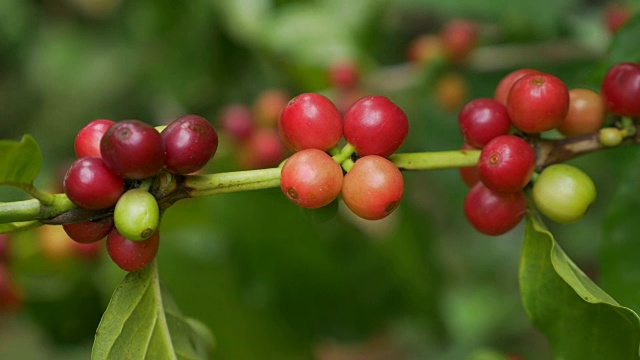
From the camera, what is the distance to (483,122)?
1.03m

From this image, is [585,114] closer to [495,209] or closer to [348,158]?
[495,209]

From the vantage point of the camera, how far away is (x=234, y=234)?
1973mm

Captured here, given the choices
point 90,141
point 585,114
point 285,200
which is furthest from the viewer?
point 285,200

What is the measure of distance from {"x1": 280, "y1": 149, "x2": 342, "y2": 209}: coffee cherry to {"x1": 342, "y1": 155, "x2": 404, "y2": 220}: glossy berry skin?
0.02 metres

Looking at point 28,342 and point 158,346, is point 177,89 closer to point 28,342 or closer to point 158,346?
point 28,342

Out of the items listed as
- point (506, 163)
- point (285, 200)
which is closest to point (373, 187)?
point (506, 163)

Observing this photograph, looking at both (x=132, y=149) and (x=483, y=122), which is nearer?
(x=132, y=149)

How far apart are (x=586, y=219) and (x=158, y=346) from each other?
2806 millimetres

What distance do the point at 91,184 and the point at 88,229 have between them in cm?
9

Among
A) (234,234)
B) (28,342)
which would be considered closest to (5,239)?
(234,234)

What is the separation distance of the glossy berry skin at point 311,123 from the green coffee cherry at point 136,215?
0.20 metres

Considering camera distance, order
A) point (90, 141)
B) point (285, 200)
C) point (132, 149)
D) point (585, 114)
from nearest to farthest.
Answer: point (132, 149) → point (90, 141) → point (585, 114) → point (285, 200)

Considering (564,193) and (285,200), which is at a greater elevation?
(564,193)

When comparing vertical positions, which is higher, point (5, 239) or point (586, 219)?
point (5, 239)
